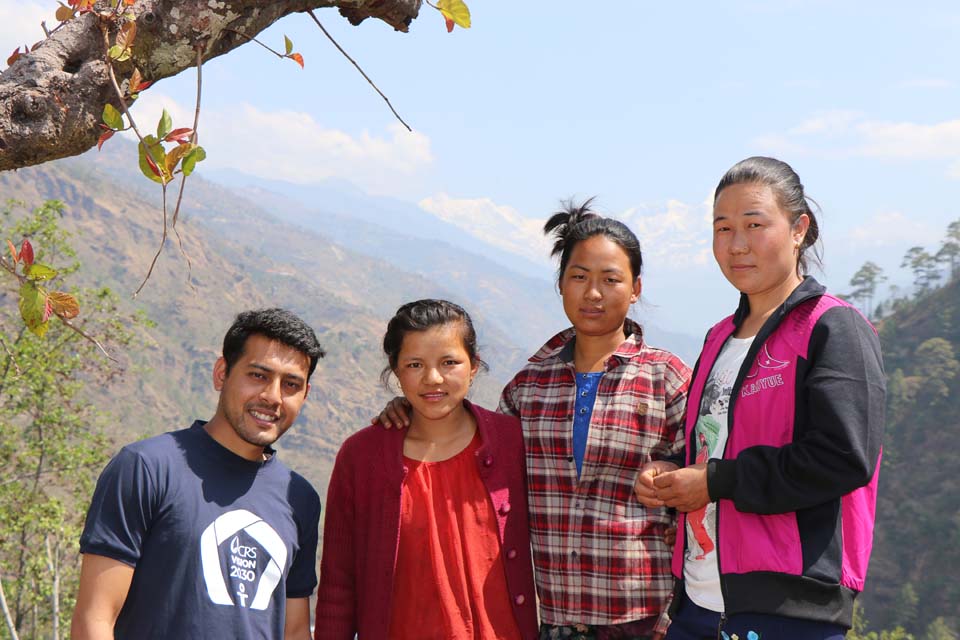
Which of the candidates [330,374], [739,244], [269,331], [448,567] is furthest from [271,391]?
[330,374]

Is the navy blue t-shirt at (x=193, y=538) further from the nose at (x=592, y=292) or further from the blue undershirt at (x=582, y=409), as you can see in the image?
the nose at (x=592, y=292)

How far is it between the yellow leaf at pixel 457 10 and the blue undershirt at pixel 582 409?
137 cm

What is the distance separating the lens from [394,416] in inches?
115

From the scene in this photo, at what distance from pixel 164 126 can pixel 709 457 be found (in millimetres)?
1722

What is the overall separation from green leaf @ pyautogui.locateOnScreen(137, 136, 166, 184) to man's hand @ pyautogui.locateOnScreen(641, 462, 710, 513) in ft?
5.12

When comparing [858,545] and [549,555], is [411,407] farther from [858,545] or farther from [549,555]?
[858,545]

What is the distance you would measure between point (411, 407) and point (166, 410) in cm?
13253

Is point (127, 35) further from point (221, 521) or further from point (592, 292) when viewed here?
point (592, 292)

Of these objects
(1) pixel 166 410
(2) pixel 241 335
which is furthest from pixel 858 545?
(1) pixel 166 410

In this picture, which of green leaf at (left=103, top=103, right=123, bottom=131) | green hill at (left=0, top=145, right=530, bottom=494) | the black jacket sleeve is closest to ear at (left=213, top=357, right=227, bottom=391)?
green leaf at (left=103, top=103, right=123, bottom=131)

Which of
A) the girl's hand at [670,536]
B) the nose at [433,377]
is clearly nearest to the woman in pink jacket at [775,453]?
the girl's hand at [670,536]

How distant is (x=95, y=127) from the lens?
1980 mm

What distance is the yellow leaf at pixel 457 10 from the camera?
2305 mm

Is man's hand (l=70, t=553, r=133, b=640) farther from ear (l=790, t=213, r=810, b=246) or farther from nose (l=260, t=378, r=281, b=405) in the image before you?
ear (l=790, t=213, r=810, b=246)
